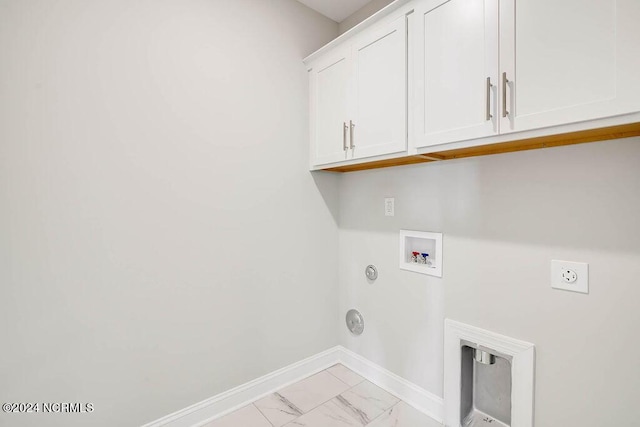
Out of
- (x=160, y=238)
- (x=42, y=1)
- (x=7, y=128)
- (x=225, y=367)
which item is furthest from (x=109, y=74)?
(x=225, y=367)

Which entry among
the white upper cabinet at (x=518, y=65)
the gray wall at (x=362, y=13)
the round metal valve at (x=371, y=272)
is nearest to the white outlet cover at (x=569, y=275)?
the white upper cabinet at (x=518, y=65)

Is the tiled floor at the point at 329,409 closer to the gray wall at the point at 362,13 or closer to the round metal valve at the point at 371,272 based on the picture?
the round metal valve at the point at 371,272

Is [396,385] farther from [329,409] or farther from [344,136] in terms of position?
[344,136]

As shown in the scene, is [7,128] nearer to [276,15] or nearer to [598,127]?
[276,15]

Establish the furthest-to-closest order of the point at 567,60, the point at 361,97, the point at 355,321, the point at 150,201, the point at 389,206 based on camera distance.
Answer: the point at 355,321 < the point at 389,206 < the point at 361,97 < the point at 150,201 < the point at 567,60

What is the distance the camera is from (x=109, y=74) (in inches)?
55.6

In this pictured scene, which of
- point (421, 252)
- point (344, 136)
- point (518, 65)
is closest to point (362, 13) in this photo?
point (344, 136)

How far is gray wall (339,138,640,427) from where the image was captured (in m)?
1.14

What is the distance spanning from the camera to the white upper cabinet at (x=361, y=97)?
5.08ft

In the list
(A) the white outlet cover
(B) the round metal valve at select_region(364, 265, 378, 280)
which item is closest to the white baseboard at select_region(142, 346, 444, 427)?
(B) the round metal valve at select_region(364, 265, 378, 280)

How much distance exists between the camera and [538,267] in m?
1.33

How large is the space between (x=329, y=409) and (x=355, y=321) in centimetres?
62

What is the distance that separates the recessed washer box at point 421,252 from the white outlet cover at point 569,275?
53 cm

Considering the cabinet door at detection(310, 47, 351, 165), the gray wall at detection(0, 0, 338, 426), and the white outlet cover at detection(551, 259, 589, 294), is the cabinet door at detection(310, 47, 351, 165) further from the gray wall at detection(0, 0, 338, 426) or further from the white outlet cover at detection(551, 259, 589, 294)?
the white outlet cover at detection(551, 259, 589, 294)
